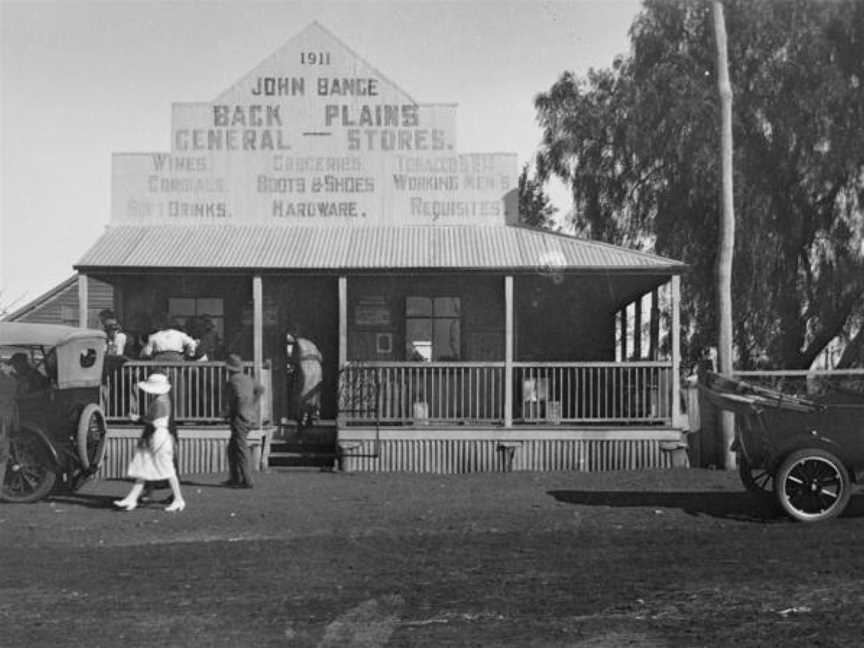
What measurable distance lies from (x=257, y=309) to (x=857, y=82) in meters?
15.0

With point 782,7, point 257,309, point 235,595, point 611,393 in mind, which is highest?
point 782,7

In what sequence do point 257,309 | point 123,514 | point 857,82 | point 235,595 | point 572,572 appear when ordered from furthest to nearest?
1. point 857,82
2. point 257,309
3. point 123,514
4. point 572,572
5. point 235,595

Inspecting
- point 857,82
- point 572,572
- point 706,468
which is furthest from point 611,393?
point 857,82

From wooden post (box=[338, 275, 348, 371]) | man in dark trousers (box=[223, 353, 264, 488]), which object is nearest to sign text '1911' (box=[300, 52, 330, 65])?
wooden post (box=[338, 275, 348, 371])

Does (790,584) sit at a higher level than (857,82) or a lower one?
lower

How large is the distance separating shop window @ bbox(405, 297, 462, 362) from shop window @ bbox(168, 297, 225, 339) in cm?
282

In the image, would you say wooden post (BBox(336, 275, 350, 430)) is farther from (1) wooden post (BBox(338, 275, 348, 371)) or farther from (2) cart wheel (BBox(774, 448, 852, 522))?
(2) cart wheel (BBox(774, 448, 852, 522))

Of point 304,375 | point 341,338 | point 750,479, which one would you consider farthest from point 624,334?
point 750,479

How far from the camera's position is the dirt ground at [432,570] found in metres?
7.45

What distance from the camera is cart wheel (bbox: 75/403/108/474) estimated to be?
14.0m

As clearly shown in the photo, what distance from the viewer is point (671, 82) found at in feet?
89.9

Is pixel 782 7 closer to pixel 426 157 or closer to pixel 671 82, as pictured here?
pixel 671 82

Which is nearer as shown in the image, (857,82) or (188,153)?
(188,153)

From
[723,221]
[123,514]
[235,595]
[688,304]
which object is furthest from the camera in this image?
[688,304]
